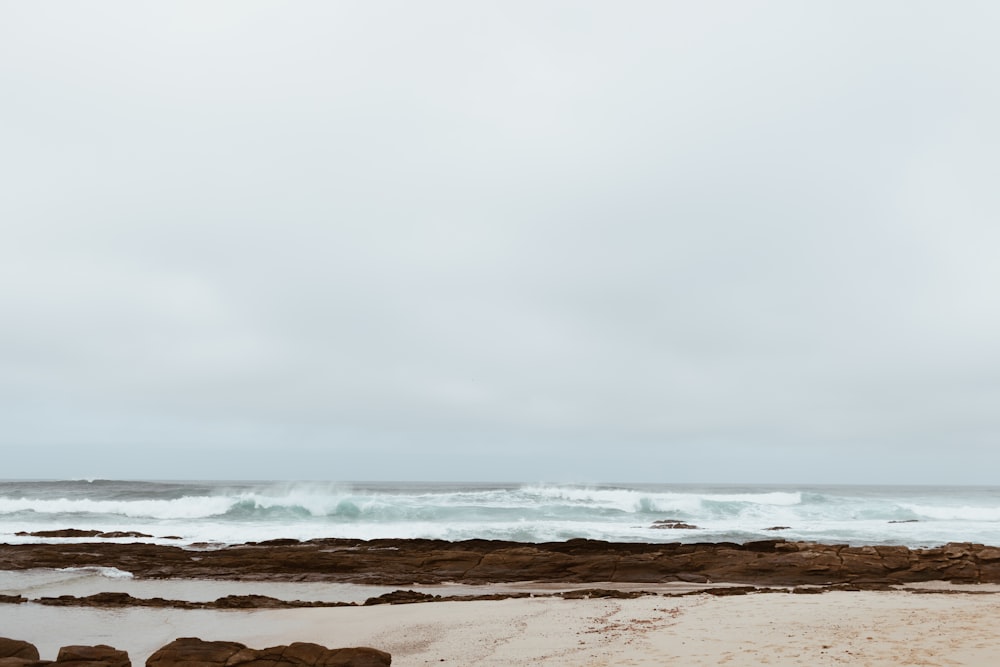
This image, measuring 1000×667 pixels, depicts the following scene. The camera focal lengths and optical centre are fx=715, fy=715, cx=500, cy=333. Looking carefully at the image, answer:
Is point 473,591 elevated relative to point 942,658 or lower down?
lower down

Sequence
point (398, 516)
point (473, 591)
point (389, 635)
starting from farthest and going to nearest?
point (398, 516)
point (473, 591)
point (389, 635)

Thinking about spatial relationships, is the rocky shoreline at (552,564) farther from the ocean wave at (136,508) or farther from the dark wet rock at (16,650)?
the ocean wave at (136,508)

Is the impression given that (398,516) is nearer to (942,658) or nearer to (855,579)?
(855,579)

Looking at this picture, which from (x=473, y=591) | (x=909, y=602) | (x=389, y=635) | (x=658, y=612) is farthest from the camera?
(x=473, y=591)

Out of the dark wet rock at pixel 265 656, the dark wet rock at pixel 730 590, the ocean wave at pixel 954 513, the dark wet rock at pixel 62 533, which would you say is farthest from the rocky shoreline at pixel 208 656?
the ocean wave at pixel 954 513

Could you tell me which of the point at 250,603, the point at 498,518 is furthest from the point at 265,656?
the point at 498,518

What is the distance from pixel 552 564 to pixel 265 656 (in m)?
11.7

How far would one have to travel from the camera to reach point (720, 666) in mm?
7590

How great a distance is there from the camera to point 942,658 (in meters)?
7.70

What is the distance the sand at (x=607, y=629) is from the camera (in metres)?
8.26

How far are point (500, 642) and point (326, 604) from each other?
201 inches

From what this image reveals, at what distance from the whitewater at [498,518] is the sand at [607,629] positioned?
1288 cm

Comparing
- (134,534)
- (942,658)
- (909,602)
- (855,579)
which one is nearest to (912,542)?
(855,579)

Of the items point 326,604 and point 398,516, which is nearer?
point 326,604
